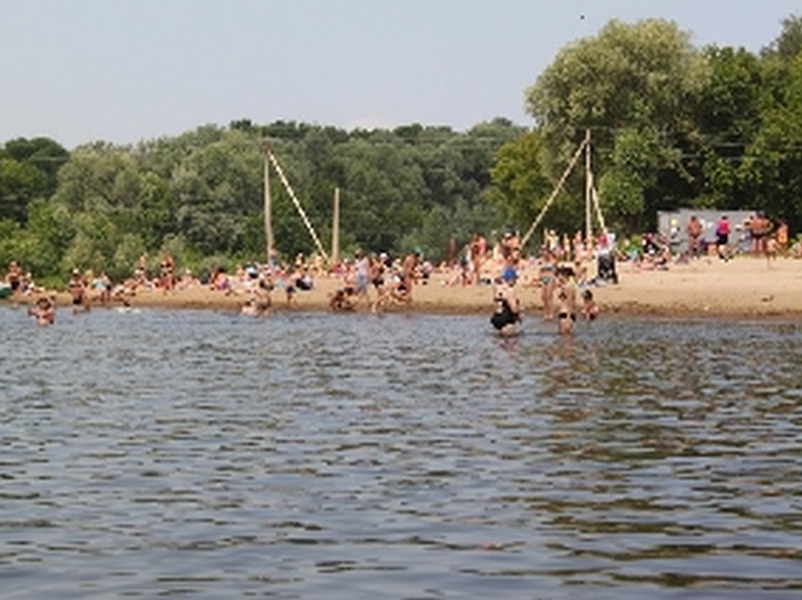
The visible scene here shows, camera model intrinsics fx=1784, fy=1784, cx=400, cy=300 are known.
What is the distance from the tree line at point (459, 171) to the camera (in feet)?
269

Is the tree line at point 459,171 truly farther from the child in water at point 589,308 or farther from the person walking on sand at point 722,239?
the child in water at point 589,308

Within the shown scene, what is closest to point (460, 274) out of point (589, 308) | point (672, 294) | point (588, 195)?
point (588, 195)

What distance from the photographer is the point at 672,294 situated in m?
56.6

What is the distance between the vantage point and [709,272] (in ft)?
199

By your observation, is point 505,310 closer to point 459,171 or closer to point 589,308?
point 589,308

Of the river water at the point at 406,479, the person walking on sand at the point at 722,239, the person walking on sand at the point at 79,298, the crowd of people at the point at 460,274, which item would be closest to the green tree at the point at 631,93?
the crowd of people at the point at 460,274

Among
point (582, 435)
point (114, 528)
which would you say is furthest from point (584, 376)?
point (114, 528)

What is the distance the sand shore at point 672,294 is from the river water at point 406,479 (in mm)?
17921

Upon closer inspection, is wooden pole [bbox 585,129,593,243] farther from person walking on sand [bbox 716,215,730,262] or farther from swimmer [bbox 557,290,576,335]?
swimmer [bbox 557,290,576,335]

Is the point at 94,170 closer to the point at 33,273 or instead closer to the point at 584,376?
the point at 33,273

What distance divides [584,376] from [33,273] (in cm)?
7305

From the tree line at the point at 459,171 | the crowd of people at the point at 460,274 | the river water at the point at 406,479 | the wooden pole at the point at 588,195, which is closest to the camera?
the river water at the point at 406,479

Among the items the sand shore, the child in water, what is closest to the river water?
the child in water

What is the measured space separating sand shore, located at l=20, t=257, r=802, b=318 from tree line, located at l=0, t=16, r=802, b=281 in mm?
17054
